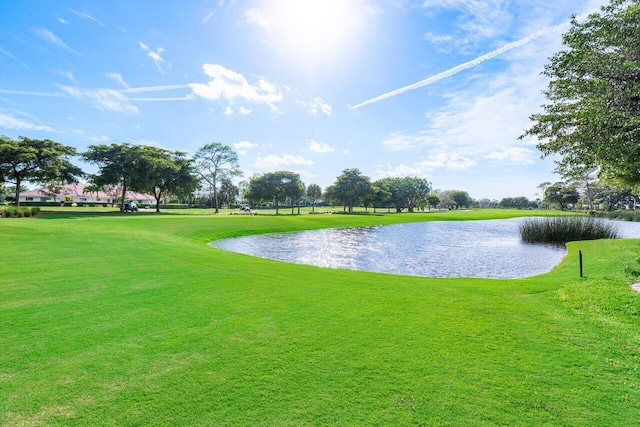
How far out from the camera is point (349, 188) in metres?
91.4

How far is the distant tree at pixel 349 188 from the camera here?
9138 centimetres

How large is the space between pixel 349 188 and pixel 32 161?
6765 cm

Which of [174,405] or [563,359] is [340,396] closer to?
[174,405]

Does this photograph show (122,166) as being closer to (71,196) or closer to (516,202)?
(71,196)

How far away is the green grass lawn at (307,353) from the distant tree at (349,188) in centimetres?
8205

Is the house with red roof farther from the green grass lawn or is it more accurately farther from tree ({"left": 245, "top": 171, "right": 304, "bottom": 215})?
the green grass lawn

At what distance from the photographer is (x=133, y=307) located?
7.03m

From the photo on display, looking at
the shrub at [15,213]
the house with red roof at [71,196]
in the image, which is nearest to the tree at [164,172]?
the shrub at [15,213]

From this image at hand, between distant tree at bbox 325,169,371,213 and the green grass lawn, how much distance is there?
82047mm

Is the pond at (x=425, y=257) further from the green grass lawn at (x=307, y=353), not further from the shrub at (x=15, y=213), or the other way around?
the shrub at (x=15, y=213)

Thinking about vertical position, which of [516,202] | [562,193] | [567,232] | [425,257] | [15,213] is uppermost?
[562,193]

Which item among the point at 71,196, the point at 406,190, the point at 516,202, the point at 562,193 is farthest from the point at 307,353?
the point at 516,202

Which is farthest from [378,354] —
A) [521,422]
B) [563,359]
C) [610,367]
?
[610,367]

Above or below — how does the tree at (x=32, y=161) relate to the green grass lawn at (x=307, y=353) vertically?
above
